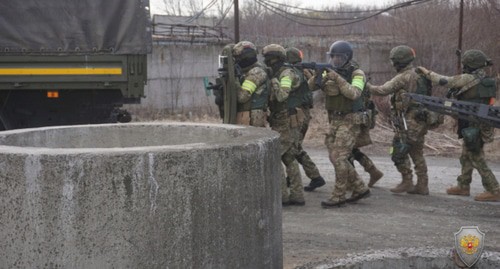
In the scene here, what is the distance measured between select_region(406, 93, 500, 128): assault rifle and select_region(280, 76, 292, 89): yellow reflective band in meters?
1.38

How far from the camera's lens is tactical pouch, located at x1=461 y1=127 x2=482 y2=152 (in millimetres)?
7211

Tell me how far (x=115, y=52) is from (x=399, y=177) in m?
4.37

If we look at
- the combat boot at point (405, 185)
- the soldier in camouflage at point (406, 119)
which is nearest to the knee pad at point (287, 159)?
the soldier in camouflage at point (406, 119)

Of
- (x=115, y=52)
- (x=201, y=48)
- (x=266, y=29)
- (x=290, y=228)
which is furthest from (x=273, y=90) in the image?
(x=266, y=29)

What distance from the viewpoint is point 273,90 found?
710 cm

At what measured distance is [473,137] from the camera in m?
7.21

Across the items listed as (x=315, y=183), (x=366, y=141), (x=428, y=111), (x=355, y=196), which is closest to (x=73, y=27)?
(x=315, y=183)

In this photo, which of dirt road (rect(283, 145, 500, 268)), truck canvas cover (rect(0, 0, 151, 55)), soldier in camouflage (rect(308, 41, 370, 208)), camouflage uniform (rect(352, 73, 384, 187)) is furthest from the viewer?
truck canvas cover (rect(0, 0, 151, 55))

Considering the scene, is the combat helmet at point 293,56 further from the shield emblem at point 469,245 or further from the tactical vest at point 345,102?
the shield emblem at point 469,245

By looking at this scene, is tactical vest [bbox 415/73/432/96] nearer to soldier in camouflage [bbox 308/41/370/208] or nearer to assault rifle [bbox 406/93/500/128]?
assault rifle [bbox 406/93/500/128]

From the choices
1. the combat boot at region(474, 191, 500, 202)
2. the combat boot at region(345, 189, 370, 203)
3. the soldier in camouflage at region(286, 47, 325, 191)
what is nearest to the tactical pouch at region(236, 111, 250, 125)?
the soldier in camouflage at region(286, 47, 325, 191)

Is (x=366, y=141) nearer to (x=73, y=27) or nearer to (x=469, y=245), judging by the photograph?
(x=469, y=245)

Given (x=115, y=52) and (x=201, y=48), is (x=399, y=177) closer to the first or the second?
(x=115, y=52)

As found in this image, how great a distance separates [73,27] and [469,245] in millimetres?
7315
